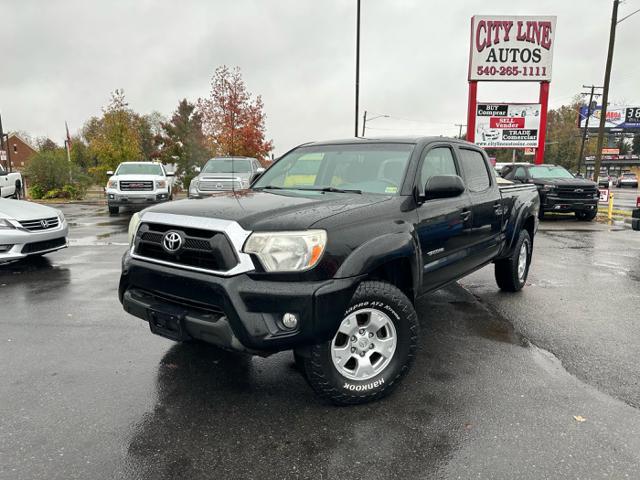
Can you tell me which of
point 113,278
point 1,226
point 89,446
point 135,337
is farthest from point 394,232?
point 1,226

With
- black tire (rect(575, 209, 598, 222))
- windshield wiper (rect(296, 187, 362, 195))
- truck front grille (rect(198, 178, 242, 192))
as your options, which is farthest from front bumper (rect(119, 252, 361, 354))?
black tire (rect(575, 209, 598, 222))

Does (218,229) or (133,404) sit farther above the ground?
(218,229)

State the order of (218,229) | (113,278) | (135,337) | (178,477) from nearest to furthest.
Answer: (178,477) → (218,229) → (135,337) → (113,278)

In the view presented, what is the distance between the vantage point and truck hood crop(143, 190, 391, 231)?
293 cm

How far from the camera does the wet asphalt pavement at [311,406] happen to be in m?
2.54

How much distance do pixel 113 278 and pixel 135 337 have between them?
2.65 meters

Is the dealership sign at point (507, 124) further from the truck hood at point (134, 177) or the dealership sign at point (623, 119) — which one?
the dealership sign at point (623, 119)

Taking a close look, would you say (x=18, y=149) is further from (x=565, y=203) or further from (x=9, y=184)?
(x=565, y=203)

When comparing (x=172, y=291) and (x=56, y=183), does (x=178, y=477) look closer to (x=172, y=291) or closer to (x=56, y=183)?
(x=172, y=291)

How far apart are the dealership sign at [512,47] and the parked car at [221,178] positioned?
31.0 feet

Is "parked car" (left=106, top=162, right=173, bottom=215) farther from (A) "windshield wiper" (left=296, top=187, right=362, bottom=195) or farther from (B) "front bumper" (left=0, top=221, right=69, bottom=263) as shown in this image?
(A) "windshield wiper" (left=296, top=187, right=362, bottom=195)

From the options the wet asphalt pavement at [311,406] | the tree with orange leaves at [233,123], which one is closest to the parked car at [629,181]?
the tree with orange leaves at [233,123]

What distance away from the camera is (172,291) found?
10.1 feet

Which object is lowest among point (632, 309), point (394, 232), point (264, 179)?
point (632, 309)
